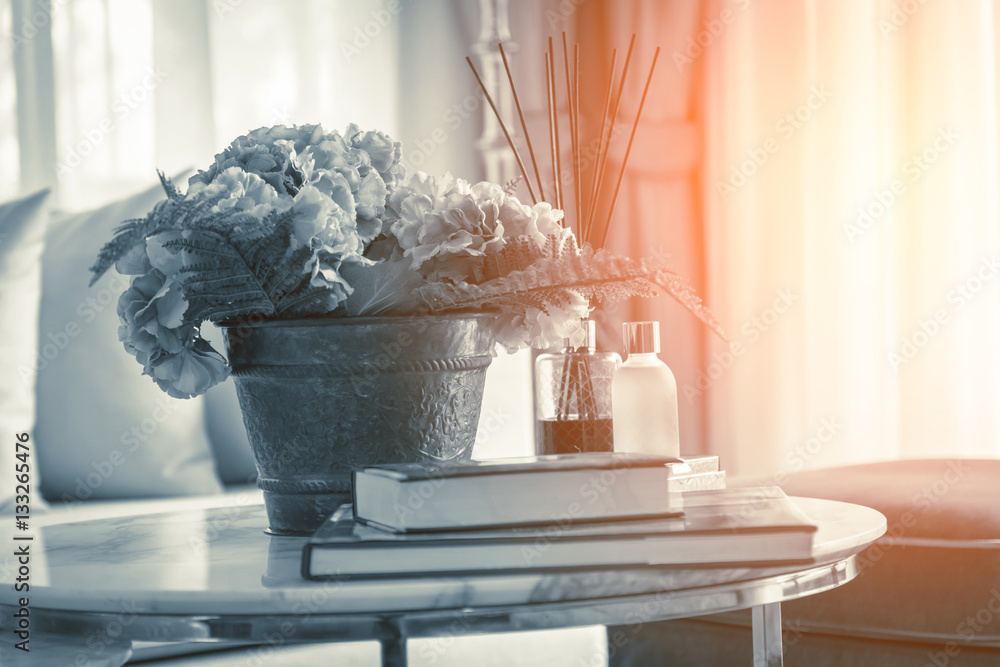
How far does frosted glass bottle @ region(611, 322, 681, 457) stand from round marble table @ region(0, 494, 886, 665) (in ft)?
1.06

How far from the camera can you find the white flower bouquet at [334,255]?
65 cm

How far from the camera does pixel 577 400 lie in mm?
931

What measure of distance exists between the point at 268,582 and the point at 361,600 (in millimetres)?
77

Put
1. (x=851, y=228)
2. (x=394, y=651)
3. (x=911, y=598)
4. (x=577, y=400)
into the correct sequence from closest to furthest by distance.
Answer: (x=394, y=651) < (x=577, y=400) < (x=911, y=598) < (x=851, y=228)

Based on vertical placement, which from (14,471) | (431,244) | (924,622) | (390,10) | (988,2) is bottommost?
(924,622)

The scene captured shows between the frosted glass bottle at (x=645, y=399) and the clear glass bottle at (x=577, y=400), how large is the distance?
0.02 meters

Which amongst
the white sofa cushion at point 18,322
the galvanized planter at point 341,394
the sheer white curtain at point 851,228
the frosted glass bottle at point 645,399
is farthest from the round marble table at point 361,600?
the sheer white curtain at point 851,228

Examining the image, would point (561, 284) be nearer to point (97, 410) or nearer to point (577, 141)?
point (577, 141)

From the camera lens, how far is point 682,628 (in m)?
1.29

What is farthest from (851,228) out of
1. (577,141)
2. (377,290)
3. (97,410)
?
(377,290)

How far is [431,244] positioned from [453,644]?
0.95 meters

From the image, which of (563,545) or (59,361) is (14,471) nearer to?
(59,361)

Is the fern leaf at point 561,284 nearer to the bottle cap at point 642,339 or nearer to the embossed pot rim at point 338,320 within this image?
the embossed pot rim at point 338,320

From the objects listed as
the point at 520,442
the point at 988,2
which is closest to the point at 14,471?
the point at 520,442
